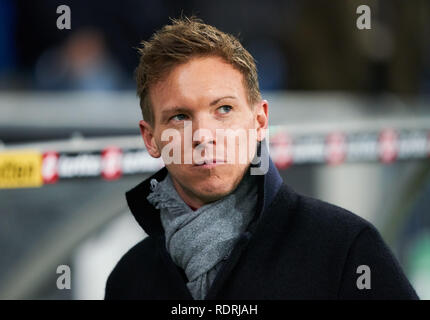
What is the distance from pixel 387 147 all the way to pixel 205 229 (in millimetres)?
2376

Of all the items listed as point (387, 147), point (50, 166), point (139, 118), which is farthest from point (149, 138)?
point (387, 147)

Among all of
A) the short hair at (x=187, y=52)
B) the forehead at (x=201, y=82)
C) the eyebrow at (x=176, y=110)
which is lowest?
the eyebrow at (x=176, y=110)

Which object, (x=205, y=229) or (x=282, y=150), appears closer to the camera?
(x=205, y=229)

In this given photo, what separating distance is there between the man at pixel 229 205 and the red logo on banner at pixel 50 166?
1311 mm

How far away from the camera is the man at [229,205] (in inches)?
50.5

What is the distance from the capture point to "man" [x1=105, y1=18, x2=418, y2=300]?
1.28 metres

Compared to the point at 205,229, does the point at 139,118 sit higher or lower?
higher

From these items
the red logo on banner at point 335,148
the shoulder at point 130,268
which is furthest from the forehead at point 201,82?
the red logo on banner at point 335,148

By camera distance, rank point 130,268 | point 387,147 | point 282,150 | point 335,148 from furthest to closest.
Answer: point 387,147, point 335,148, point 282,150, point 130,268

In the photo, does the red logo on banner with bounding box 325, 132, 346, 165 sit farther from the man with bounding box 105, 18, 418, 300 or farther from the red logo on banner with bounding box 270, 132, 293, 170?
the man with bounding box 105, 18, 418, 300

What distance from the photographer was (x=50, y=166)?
2703 mm

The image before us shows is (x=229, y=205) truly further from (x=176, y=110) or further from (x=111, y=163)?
(x=111, y=163)

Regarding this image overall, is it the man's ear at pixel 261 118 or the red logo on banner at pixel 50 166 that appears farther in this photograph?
the red logo on banner at pixel 50 166

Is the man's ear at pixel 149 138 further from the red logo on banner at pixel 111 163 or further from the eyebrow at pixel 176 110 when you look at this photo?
the red logo on banner at pixel 111 163
